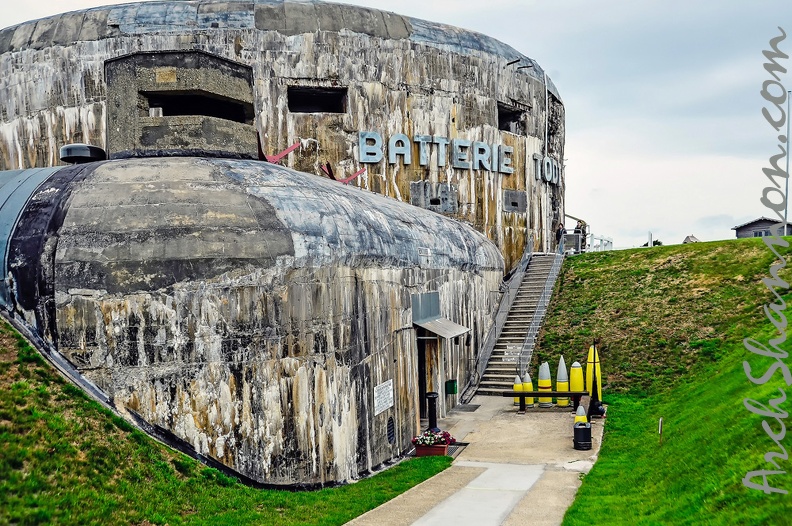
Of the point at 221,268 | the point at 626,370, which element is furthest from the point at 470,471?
the point at 626,370

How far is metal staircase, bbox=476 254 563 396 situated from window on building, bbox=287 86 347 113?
1000 cm

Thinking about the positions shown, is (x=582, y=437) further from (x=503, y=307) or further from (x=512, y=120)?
(x=512, y=120)

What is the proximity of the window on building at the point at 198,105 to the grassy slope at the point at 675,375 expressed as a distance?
34.2 feet

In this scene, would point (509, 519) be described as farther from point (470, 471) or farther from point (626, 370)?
point (626, 370)

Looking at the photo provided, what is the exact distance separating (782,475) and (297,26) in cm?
2231

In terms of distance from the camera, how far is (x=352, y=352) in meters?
12.3

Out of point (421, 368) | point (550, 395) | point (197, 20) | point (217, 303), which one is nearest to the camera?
point (217, 303)

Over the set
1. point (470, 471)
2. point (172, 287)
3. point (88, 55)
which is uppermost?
point (88, 55)

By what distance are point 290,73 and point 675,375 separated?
1665 cm

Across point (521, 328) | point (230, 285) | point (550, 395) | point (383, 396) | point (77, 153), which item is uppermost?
point (77, 153)

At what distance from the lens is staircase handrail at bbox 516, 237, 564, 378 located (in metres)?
21.6

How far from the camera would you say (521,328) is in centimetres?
2381

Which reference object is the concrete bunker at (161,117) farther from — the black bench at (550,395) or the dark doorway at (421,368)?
the black bench at (550,395)

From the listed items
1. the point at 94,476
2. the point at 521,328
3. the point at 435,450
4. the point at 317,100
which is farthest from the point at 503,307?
the point at 94,476
